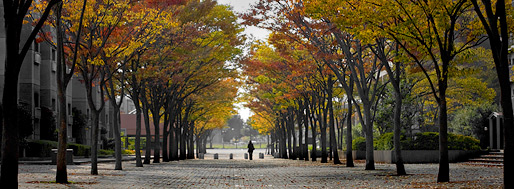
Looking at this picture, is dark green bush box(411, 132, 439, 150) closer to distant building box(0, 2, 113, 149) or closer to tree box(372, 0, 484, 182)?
tree box(372, 0, 484, 182)

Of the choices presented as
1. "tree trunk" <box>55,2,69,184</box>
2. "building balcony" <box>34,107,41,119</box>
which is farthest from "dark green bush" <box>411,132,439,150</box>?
"building balcony" <box>34,107,41,119</box>

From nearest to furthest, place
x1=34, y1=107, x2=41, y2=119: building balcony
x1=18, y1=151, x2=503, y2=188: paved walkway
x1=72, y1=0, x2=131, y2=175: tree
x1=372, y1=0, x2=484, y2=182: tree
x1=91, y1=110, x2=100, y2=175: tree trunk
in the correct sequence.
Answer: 1. x1=372, y1=0, x2=484, y2=182: tree
2. x1=18, y1=151, x2=503, y2=188: paved walkway
3. x1=72, y1=0, x2=131, y2=175: tree
4. x1=91, y1=110, x2=100, y2=175: tree trunk
5. x1=34, y1=107, x2=41, y2=119: building balcony

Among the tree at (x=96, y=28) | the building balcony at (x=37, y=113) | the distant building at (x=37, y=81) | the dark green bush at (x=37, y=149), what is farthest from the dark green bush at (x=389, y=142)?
the building balcony at (x=37, y=113)

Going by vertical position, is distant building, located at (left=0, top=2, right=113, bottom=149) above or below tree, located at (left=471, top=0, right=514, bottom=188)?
above

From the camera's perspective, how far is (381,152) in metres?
38.3

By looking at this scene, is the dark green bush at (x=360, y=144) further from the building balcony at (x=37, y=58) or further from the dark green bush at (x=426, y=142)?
the building balcony at (x=37, y=58)

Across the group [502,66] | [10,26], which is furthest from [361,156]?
[10,26]

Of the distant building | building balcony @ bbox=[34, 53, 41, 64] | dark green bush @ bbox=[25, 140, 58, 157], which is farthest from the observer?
building balcony @ bbox=[34, 53, 41, 64]

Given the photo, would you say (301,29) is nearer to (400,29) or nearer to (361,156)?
(400,29)

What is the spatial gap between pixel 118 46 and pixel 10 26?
478 inches

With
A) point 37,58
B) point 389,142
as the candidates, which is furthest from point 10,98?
point 37,58

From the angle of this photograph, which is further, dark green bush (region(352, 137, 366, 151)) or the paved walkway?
dark green bush (region(352, 137, 366, 151))

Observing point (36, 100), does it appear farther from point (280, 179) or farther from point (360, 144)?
point (280, 179)

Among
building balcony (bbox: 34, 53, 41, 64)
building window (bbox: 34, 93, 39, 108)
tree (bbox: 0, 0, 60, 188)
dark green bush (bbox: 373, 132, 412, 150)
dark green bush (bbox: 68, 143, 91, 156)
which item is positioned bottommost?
dark green bush (bbox: 68, 143, 91, 156)
